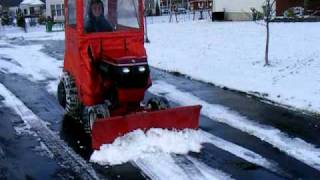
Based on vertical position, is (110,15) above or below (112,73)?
above

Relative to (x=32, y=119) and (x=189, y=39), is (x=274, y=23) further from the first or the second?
(x=32, y=119)

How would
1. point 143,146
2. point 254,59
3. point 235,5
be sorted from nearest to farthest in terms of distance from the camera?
1. point 143,146
2. point 254,59
3. point 235,5

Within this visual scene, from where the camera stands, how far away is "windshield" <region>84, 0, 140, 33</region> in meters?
8.59

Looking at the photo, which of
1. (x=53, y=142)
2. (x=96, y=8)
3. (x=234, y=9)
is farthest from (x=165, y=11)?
(x=53, y=142)

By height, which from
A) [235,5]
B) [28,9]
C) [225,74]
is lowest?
[225,74]

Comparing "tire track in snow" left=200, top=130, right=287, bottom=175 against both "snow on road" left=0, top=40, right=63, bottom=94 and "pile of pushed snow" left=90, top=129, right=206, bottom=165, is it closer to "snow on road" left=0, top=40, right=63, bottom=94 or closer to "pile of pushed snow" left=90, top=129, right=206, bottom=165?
"pile of pushed snow" left=90, top=129, right=206, bottom=165

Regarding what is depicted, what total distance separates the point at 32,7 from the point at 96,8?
64851 millimetres

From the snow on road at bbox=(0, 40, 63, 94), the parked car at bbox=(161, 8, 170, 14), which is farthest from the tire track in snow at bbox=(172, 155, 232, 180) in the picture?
the parked car at bbox=(161, 8, 170, 14)

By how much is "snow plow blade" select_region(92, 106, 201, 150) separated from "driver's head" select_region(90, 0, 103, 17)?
1.79m

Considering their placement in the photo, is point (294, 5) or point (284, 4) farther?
point (294, 5)

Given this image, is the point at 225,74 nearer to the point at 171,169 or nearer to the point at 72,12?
the point at 72,12

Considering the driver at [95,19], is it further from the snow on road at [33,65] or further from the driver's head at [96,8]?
the snow on road at [33,65]

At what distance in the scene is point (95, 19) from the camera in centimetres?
864

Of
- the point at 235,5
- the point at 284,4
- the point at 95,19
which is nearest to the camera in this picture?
the point at 95,19
